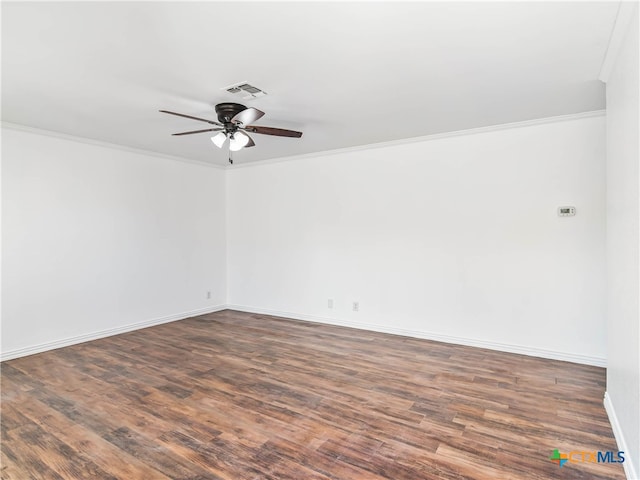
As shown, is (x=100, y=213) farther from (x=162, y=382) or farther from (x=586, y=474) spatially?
(x=586, y=474)

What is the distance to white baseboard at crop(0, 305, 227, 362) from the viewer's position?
388 cm

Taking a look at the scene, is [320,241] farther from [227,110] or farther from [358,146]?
[227,110]

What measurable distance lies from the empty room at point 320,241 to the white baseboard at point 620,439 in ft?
0.10

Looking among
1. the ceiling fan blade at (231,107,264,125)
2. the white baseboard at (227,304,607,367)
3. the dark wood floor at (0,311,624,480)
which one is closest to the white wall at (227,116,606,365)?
the white baseboard at (227,304,607,367)

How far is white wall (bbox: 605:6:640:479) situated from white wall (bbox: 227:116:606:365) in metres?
1.14

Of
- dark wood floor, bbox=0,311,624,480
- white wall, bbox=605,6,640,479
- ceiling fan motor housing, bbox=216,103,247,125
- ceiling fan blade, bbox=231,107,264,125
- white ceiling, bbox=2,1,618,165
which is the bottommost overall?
dark wood floor, bbox=0,311,624,480

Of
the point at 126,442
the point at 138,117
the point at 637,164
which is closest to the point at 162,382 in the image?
the point at 126,442

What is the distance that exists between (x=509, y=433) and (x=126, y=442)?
246cm

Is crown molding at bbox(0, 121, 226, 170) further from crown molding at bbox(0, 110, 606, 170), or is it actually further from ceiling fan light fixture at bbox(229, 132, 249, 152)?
ceiling fan light fixture at bbox(229, 132, 249, 152)

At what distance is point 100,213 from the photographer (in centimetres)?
461

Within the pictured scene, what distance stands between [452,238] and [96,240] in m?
4.40

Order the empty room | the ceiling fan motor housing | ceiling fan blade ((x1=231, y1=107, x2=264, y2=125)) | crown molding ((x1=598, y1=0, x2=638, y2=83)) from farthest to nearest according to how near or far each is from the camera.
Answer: the ceiling fan motor housing, ceiling fan blade ((x1=231, y1=107, x2=264, y2=125)), the empty room, crown molding ((x1=598, y1=0, x2=638, y2=83))

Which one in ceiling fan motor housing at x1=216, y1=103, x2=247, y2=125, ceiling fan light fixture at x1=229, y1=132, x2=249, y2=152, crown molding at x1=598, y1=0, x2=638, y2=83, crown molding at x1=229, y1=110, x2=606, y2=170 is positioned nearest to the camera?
crown molding at x1=598, y1=0, x2=638, y2=83

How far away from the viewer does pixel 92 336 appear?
451cm
